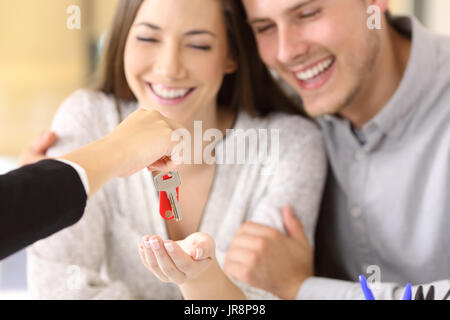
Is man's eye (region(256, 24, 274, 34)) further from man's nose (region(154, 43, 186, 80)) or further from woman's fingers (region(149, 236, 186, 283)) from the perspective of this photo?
woman's fingers (region(149, 236, 186, 283))

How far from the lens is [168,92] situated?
668 mm

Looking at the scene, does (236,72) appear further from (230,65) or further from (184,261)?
(184,261)

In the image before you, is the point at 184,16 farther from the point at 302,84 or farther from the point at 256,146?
the point at 302,84

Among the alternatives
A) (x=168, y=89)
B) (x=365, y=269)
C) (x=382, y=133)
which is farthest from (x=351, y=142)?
(x=168, y=89)

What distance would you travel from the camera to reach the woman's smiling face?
0.64 meters

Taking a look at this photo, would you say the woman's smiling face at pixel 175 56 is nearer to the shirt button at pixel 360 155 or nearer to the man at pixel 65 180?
the man at pixel 65 180

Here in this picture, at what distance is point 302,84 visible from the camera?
950 millimetres

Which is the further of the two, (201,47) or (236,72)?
(236,72)

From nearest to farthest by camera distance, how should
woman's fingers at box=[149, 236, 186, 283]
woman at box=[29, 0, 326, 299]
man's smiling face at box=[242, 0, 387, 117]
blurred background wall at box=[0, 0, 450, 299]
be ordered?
1. woman's fingers at box=[149, 236, 186, 283]
2. woman at box=[29, 0, 326, 299]
3. man's smiling face at box=[242, 0, 387, 117]
4. blurred background wall at box=[0, 0, 450, 299]

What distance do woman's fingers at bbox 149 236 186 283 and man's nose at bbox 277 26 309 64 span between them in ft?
1.42

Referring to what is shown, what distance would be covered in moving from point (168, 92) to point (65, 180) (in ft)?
0.85

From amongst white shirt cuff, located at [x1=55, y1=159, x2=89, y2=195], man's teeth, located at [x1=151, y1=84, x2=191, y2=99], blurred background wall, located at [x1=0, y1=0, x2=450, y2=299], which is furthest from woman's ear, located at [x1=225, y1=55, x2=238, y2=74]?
blurred background wall, located at [x1=0, y1=0, x2=450, y2=299]

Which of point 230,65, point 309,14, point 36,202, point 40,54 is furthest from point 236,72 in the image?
point 40,54

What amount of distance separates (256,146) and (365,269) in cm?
33
